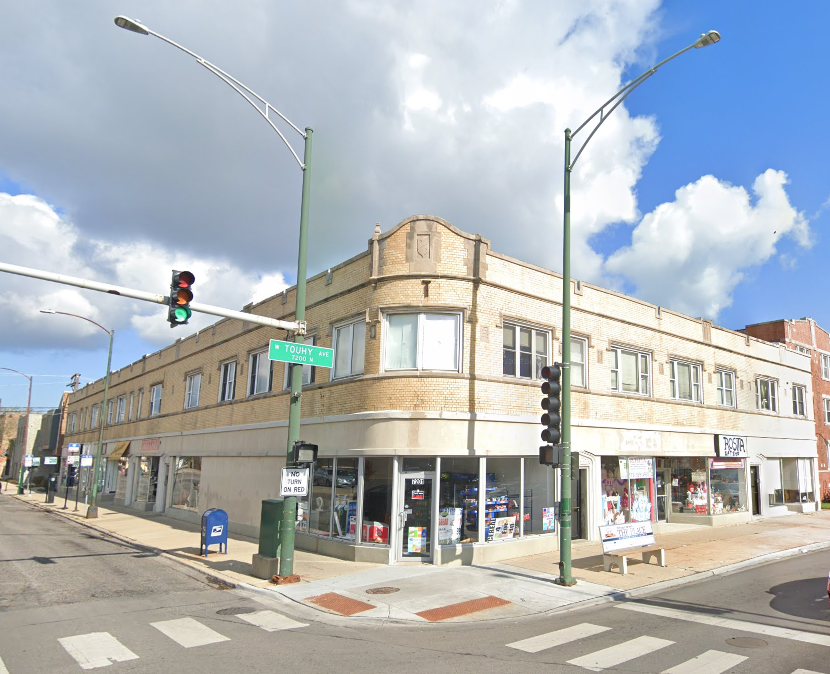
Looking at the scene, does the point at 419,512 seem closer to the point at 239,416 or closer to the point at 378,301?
the point at 378,301

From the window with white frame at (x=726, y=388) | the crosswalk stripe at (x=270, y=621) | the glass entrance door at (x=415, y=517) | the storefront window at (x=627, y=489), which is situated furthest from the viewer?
the window with white frame at (x=726, y=388)

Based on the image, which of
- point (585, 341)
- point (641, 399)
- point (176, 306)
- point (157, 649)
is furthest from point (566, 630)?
point (641, 399)

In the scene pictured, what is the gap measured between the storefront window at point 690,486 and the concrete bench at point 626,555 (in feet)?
28.6

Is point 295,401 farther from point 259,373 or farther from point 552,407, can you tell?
point 259,373

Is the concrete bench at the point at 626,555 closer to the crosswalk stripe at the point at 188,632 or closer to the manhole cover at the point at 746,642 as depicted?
the manhole cover at the point at 746,642

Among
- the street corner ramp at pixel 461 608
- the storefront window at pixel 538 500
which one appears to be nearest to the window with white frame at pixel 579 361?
the storefront window at pixel 538 500

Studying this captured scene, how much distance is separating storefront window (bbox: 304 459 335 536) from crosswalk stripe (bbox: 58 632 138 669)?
8.00 meters

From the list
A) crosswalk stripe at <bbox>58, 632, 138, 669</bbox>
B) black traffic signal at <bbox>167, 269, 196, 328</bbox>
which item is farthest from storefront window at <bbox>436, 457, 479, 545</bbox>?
crosswalk stripe at <bbox>58, 632, 138, 669</bbox>

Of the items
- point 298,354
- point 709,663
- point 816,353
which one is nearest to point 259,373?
point 298,354

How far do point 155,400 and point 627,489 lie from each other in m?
24.4

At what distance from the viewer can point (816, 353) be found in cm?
3434

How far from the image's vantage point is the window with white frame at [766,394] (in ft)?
88.9

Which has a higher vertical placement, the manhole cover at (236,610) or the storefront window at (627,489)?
the storefront window at (627,489)

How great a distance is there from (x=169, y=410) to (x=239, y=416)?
956cm
